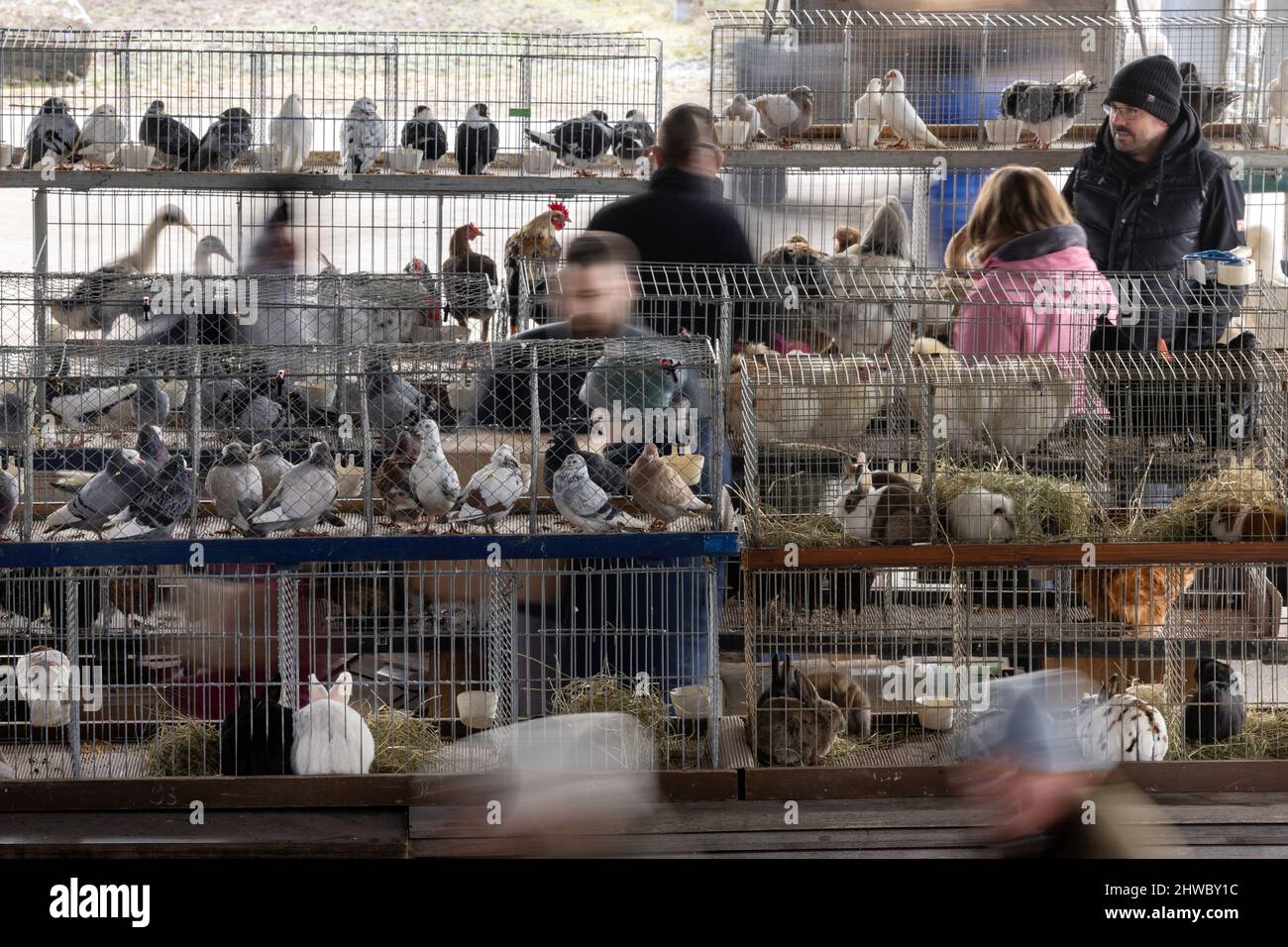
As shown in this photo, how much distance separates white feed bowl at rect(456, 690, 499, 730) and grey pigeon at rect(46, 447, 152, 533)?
0.93 meters

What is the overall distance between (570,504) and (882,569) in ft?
2.56

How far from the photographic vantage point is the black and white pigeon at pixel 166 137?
6.40 m

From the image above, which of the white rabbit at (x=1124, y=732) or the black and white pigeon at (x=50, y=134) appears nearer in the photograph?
the white rabbit at (x=1124, y=732)

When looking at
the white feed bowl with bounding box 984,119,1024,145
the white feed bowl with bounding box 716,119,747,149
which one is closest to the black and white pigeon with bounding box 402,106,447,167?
the white feed bowl with bounding box 716,119,747,149

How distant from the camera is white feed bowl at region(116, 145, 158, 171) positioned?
6422mm

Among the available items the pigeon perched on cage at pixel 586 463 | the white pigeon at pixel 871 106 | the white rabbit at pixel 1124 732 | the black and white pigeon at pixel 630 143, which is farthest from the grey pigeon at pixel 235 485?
the white pigeon at pixel 871 106

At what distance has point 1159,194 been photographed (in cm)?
537

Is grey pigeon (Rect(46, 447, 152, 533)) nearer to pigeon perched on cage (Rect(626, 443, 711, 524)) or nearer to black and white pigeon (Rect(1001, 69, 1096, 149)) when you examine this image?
pigeon perched on cage (Rect(626, 443, 711, 524))

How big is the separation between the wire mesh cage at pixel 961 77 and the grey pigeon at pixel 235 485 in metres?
3.52

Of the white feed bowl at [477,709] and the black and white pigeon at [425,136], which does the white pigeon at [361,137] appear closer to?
the black and white pigeon at [425,136]

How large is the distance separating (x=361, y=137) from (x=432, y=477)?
3246 millimetres

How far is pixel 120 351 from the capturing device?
4117 mm

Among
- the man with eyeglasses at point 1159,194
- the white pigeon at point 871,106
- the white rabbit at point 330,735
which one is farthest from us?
the white pigeon at point 871,106

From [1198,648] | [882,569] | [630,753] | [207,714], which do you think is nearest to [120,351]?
[207,714]
